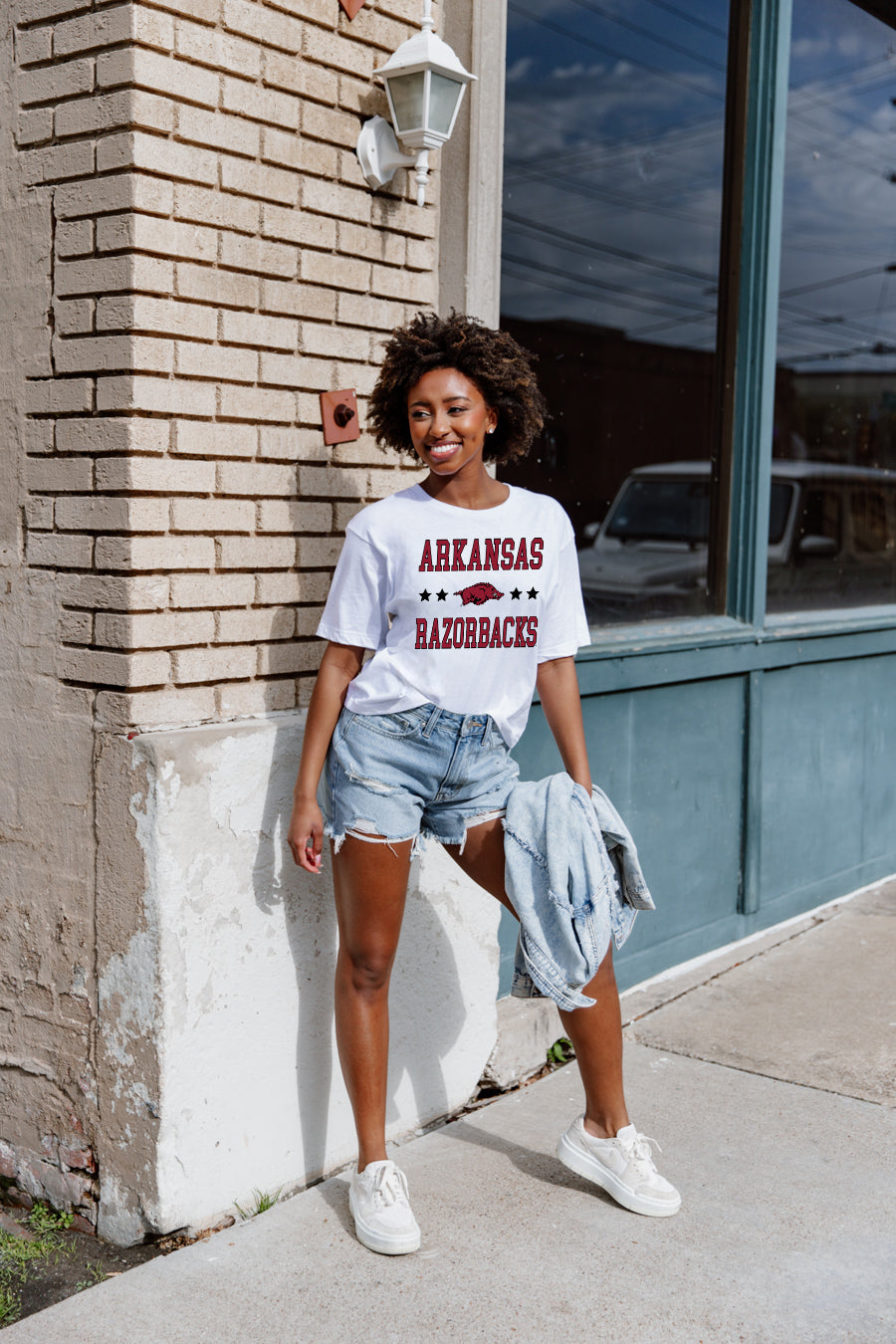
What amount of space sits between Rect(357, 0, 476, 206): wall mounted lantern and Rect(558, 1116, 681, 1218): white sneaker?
2317 mm

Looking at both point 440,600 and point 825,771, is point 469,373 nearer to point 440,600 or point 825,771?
point 440,600

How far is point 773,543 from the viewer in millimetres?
5336

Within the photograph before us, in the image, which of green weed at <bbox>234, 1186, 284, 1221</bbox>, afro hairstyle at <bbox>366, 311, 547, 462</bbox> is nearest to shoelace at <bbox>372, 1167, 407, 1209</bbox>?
green weed at <bbox>234, 1186, 284, 1221</bbox>

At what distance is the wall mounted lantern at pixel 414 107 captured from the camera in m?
3.11

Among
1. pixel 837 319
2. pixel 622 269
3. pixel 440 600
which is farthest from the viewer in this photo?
pixel 837 319

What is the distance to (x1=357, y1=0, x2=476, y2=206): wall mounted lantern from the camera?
311cm

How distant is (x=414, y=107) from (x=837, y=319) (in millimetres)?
3268

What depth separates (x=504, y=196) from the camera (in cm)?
409

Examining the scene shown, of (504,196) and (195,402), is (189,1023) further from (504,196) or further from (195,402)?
(504,196)

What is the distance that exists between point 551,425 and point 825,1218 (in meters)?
2.44

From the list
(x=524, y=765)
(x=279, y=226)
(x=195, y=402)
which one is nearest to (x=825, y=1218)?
(x=524, y=765)

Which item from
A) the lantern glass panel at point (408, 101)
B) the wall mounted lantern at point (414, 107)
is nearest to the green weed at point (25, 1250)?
the wall mounted lantern at point (414, 107)

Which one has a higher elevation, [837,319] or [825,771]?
[837,319]

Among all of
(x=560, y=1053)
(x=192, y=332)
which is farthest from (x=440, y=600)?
(x=560, y=1053)
